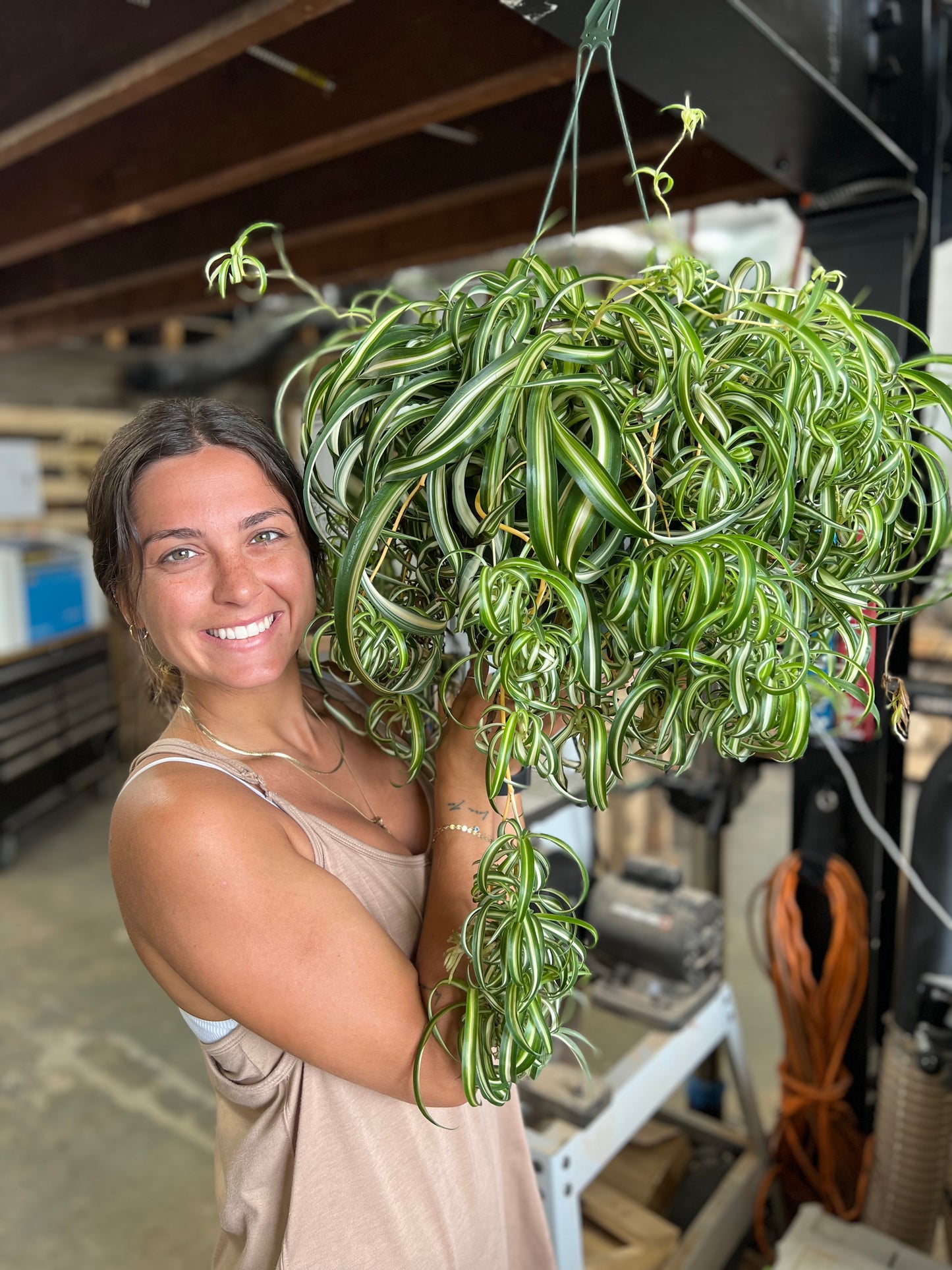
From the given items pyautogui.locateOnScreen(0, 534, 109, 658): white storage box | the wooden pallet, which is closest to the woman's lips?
pyautogui.locateOnScreen(0, 534, 109, 658): white storage box

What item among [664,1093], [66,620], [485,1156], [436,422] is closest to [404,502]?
[436,422]

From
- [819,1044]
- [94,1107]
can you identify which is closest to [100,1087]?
[94,1107]

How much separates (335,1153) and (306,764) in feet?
1.31

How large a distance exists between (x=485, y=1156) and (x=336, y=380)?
914mm

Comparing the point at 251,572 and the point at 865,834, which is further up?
the point at 251,572

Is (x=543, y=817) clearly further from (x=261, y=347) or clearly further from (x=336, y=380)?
(x=261, y=347)

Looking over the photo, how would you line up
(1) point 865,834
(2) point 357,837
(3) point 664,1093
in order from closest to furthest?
(2) point 357,837, (3) point 664,1093, (1) point 865,834

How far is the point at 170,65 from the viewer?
126 cm

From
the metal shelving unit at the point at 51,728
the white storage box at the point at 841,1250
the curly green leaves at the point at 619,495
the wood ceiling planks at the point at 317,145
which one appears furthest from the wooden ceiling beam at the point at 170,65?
the metal shelving unit at the point at 51,728

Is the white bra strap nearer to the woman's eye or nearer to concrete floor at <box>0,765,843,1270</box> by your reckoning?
the woman's eye

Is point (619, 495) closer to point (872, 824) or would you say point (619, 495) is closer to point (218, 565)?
point (218, 565)

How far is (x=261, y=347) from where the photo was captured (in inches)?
259

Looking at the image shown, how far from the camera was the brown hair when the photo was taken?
880mm

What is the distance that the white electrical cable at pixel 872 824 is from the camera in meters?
1.78
